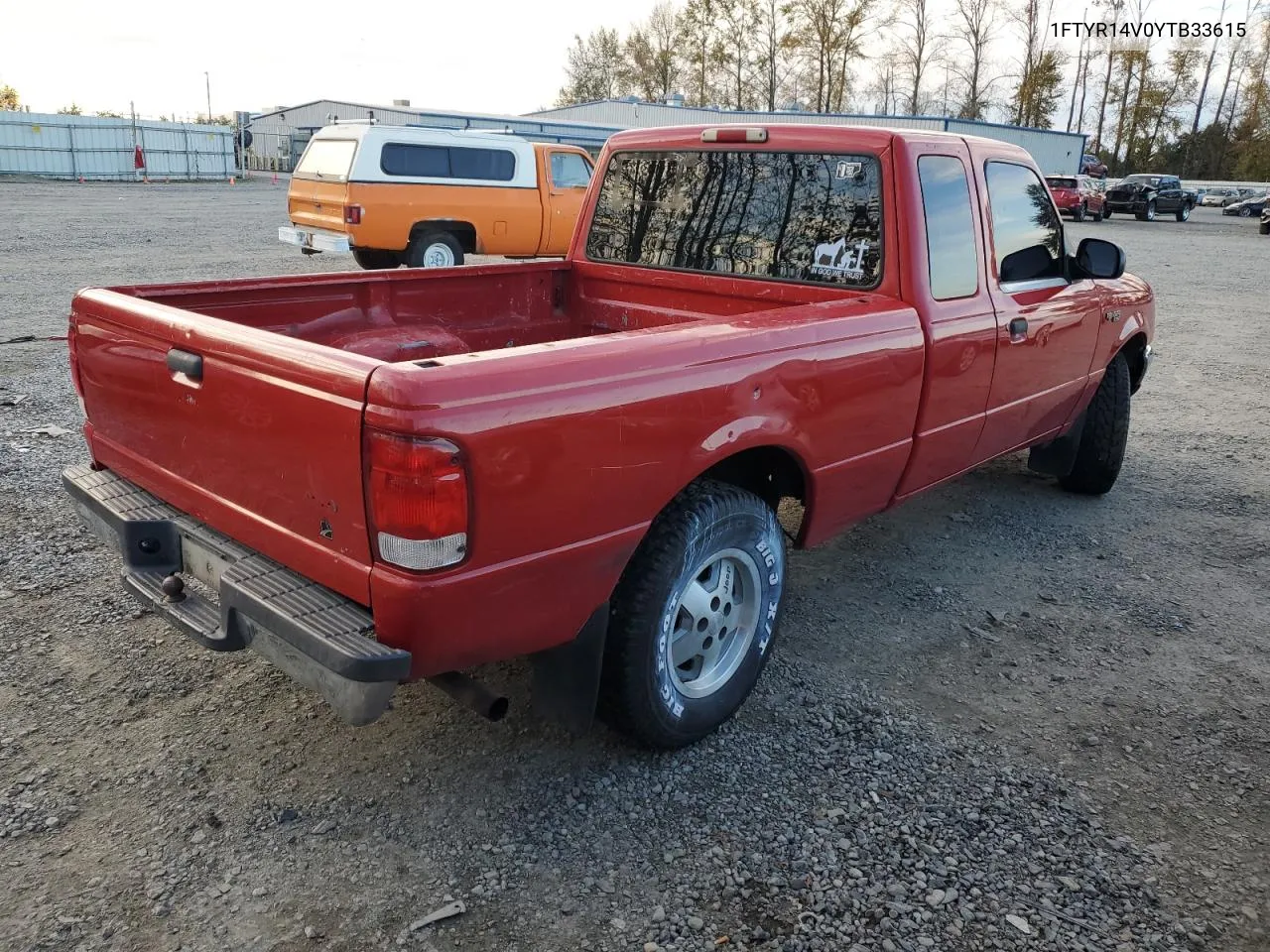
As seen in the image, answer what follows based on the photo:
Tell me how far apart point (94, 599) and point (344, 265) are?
13045 millimetres

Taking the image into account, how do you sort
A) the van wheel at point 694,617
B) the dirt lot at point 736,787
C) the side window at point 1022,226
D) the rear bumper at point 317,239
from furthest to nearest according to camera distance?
the rear bumper at point 317,239 < the side window at point 1022,226 < the van wheel at point 694,617 < the dirt lot at point 736,787

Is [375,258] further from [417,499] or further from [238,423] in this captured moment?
[417,499]

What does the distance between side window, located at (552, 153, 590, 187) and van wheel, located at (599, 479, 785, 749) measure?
1267 centimetres

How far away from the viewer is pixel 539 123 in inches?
1166

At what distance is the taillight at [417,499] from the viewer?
2.20 meters

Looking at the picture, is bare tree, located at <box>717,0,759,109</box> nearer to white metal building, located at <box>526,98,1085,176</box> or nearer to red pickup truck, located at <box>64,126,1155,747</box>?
white metal building, located at <box>526,98,1085,176</box>

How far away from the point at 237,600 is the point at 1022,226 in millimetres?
3635

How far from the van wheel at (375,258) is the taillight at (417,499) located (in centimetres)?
1166

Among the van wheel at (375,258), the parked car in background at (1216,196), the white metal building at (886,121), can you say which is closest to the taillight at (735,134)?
the van wheel at (375,258)

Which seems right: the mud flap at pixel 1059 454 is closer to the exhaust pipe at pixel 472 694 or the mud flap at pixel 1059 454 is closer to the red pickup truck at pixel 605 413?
the red pickup truck at pixel 605 413

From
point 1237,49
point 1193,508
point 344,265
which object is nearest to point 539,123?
point 344,265

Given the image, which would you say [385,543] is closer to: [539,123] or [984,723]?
[984,723]

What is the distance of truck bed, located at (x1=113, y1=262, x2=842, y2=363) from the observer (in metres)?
3.67

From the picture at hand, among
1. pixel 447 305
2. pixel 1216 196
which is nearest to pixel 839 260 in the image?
pixel 447 305
